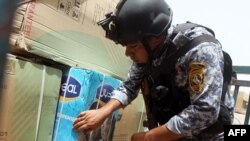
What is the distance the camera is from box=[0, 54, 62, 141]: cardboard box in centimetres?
113

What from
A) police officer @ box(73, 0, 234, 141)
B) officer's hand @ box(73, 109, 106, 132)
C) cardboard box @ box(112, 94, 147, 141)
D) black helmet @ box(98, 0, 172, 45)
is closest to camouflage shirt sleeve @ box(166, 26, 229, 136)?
police officer @ box(73, 0, 234, 141)

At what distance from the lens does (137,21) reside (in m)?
1.16

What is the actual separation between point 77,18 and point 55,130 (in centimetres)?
50

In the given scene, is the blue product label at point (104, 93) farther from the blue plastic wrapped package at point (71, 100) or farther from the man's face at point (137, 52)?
the man's face at point (137, 52)

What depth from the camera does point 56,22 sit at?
133 centimetres

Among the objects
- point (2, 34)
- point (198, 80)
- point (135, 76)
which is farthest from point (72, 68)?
point (2, 34)

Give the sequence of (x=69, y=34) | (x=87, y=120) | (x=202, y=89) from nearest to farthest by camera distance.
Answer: (x=202, y=89), (x=87, y=120), (x=69, y=34)

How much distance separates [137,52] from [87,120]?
1.08 feet

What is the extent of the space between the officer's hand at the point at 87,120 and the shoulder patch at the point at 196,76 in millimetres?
404

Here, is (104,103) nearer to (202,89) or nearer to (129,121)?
(129,121)

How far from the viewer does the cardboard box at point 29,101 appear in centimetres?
113

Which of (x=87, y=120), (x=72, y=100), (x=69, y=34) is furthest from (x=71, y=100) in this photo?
(x=69, y=34)

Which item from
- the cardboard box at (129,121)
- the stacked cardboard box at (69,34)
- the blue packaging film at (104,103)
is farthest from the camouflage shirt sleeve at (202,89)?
the cardboard box at (129,121)

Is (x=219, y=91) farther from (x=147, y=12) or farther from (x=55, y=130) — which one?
(x=55, y=130)
